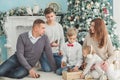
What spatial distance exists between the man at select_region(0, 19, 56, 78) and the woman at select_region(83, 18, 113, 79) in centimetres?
69

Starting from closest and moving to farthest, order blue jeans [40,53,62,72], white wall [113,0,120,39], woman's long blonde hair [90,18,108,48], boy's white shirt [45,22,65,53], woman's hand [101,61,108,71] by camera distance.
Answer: woman's hand [101,61,108,71]
woman's long blonde hair [90,18,108,48]
blue jeans [40,53,62,72]
boy's white shirt [45,22,65,53]
white wall [113,0,120,39]

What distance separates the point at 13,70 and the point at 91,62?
1177mm

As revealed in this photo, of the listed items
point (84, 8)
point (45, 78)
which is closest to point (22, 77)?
point (45, 78)

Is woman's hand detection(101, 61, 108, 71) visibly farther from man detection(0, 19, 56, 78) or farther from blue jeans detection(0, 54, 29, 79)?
blue jeans detection(0, 54, 29, 79)

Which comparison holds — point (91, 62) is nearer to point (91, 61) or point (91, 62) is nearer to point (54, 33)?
point (91, 61)

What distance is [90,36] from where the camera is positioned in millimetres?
4105

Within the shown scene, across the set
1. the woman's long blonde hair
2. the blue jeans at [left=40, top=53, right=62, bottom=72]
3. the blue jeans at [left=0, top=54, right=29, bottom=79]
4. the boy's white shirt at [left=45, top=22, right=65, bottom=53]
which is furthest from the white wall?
the blue jeans at [left=0, top=54, right=29, bottom=79]

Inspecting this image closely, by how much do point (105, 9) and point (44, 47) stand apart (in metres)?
1.97

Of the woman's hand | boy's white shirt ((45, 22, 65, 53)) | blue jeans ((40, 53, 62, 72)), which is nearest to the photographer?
the woman's hand

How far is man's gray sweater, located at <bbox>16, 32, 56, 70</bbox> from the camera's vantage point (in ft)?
13.2

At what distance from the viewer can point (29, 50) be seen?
411 centimetres

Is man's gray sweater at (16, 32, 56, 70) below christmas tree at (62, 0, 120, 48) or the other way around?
below

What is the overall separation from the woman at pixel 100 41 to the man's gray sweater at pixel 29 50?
25.0 inches

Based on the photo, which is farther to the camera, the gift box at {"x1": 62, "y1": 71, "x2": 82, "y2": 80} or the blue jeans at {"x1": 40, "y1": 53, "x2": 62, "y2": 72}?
the blue jeans at {"x1": 40, "y1": 53, "x2": 62, "y2": 72}
